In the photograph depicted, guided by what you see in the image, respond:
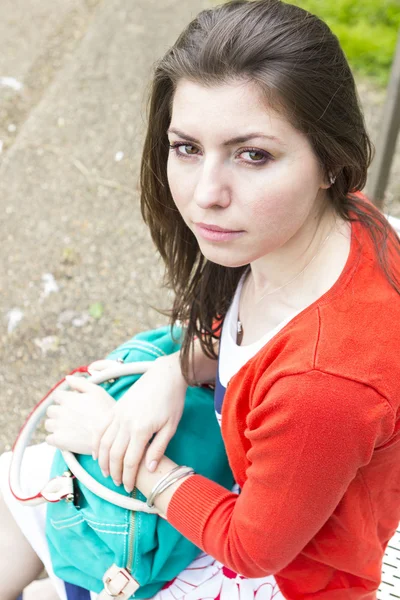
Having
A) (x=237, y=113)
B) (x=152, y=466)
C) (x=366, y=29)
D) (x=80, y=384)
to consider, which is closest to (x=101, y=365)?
(x=80, y=384)

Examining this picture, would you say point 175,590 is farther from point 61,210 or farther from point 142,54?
point 142,54

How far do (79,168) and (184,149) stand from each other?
2262 millimetres

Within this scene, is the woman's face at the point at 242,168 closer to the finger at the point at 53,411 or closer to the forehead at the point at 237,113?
the forehead at the point at 237,113

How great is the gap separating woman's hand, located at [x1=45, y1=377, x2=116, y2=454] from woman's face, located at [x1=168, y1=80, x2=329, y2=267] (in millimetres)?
539

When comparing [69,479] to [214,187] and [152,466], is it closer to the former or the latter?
[152,466]

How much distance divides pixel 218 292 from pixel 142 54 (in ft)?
9.01

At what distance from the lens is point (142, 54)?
4.07 meters

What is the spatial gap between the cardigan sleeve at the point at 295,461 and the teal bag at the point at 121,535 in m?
0.15

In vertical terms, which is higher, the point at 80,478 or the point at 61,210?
the point at 61,210

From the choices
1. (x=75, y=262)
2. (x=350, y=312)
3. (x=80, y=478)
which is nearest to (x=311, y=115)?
(x=350, y=312)

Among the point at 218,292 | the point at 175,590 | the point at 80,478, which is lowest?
the point at 175,590

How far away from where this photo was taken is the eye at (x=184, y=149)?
1.29 m

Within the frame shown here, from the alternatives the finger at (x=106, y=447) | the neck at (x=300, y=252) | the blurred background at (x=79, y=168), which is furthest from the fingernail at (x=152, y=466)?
the blurred background at (x=79, y=168)

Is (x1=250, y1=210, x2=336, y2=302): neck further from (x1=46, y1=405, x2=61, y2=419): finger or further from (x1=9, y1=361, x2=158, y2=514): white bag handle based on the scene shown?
(x1=46, y1=405, x2=61, y2=419): finger
